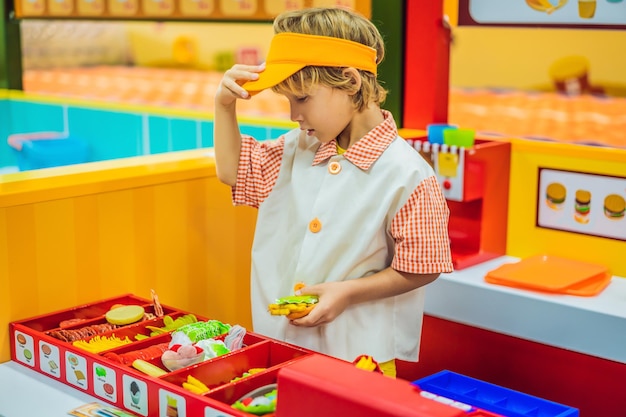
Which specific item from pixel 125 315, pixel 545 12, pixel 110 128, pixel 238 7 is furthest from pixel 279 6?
pixel 125 315

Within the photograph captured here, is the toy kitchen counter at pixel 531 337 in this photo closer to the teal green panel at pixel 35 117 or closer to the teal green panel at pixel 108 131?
the teal green panel at pixel 108 131

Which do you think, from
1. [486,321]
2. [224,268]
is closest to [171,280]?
[224,268]

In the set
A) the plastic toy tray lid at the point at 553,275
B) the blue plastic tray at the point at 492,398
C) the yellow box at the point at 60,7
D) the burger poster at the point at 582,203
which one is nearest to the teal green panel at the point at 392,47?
the burger poster at the point at 582,203

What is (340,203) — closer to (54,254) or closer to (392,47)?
(54,254)

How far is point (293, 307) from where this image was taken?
1546 millimetres

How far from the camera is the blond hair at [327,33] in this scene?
1584mm

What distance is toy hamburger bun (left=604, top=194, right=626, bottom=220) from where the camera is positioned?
234 centimetres

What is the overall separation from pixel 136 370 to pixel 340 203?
0.49 meters

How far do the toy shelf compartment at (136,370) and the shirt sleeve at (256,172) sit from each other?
28 centimetres

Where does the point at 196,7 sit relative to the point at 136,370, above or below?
above

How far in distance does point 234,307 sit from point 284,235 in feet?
1.55

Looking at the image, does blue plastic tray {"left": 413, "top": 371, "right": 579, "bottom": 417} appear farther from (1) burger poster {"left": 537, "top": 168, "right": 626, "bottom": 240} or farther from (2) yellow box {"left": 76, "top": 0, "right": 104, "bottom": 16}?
(2) yellow box {"left": 76, "top": 0, "right": 104, "bottom": 16}

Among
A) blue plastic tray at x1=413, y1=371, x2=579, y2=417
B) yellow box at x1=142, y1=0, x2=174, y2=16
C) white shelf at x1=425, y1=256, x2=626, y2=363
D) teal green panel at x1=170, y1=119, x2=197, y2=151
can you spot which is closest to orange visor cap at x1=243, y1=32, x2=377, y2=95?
blue plastic tray at x1=413, y1=371, x2=579, y2=417

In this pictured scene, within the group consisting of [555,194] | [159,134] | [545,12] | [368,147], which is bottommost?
[555,194]
